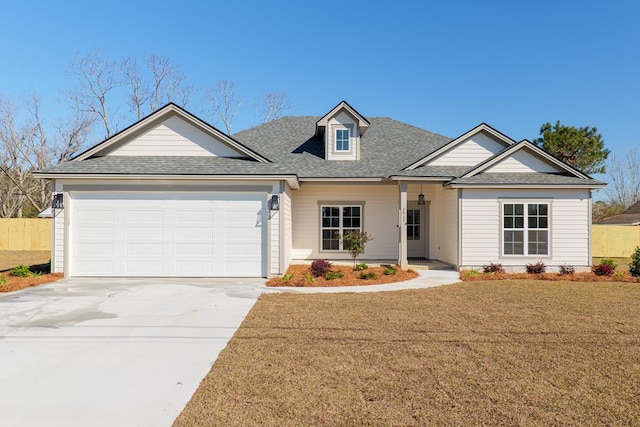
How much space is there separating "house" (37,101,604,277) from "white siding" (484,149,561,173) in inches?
1.4

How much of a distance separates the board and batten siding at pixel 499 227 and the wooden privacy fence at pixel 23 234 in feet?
83.5

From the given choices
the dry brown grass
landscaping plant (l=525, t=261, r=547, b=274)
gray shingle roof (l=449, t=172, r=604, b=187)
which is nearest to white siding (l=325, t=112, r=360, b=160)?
gray shingle roof (l=449, t=172, r=604, b=187)

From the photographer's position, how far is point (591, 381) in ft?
14.1

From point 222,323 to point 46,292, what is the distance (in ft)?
19.0

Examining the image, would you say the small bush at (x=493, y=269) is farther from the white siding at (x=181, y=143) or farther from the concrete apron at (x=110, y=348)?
the white siding at (x=181, y=143)

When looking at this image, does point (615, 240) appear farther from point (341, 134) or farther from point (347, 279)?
point (347, 279)

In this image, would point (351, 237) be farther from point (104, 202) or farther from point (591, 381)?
point (591, 381)

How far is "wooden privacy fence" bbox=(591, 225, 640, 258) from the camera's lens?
21.4 metres

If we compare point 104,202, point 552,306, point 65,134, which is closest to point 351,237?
point 552,306

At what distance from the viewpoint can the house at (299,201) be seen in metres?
11.8

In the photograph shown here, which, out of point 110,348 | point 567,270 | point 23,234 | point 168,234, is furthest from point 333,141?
point 23,234

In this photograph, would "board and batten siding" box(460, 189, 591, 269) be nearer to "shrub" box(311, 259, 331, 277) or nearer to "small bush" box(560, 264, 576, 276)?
"small bush" box(560, 264, 576, 276)

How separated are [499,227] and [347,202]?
5731mm

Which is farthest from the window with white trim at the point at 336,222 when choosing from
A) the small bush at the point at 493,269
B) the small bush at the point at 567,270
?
the small bush at the point at 567,270
